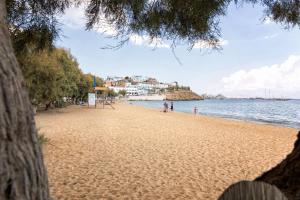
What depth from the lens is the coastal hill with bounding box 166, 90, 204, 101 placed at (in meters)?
171

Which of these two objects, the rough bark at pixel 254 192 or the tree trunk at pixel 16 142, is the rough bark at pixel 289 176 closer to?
the rough bark at pixel 254 192

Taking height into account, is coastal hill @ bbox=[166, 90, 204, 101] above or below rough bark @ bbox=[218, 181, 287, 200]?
above

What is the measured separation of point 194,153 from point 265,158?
81.3 inches

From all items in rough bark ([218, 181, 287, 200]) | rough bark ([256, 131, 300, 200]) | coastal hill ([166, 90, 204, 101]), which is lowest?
rough bark ([256, 131, 300, 200])

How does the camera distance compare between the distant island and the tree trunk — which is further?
the distant island

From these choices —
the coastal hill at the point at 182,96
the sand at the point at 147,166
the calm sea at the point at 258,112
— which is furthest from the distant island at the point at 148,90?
the sand at the point at 147,166

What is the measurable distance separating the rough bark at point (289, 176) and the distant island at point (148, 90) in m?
157

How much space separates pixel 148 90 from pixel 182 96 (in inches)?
807

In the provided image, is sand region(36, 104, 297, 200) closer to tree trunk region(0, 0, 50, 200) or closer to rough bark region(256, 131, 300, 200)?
rough bark region(256, 131, 300, 200)

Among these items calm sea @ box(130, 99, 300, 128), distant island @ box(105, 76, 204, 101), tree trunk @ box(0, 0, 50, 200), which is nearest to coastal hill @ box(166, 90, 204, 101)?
distant island @ box(105, 76, 204, 101)

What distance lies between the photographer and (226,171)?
8383 millimetres

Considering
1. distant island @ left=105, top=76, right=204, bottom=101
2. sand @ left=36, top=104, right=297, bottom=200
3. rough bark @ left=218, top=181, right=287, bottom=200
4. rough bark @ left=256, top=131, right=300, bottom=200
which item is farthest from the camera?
distant island @ left=105, top=76, right=204, bottom=101

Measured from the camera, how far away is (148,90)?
18775 centimetres

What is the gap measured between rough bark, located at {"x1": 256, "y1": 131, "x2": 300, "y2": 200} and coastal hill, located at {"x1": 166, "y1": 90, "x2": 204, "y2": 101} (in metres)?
165
